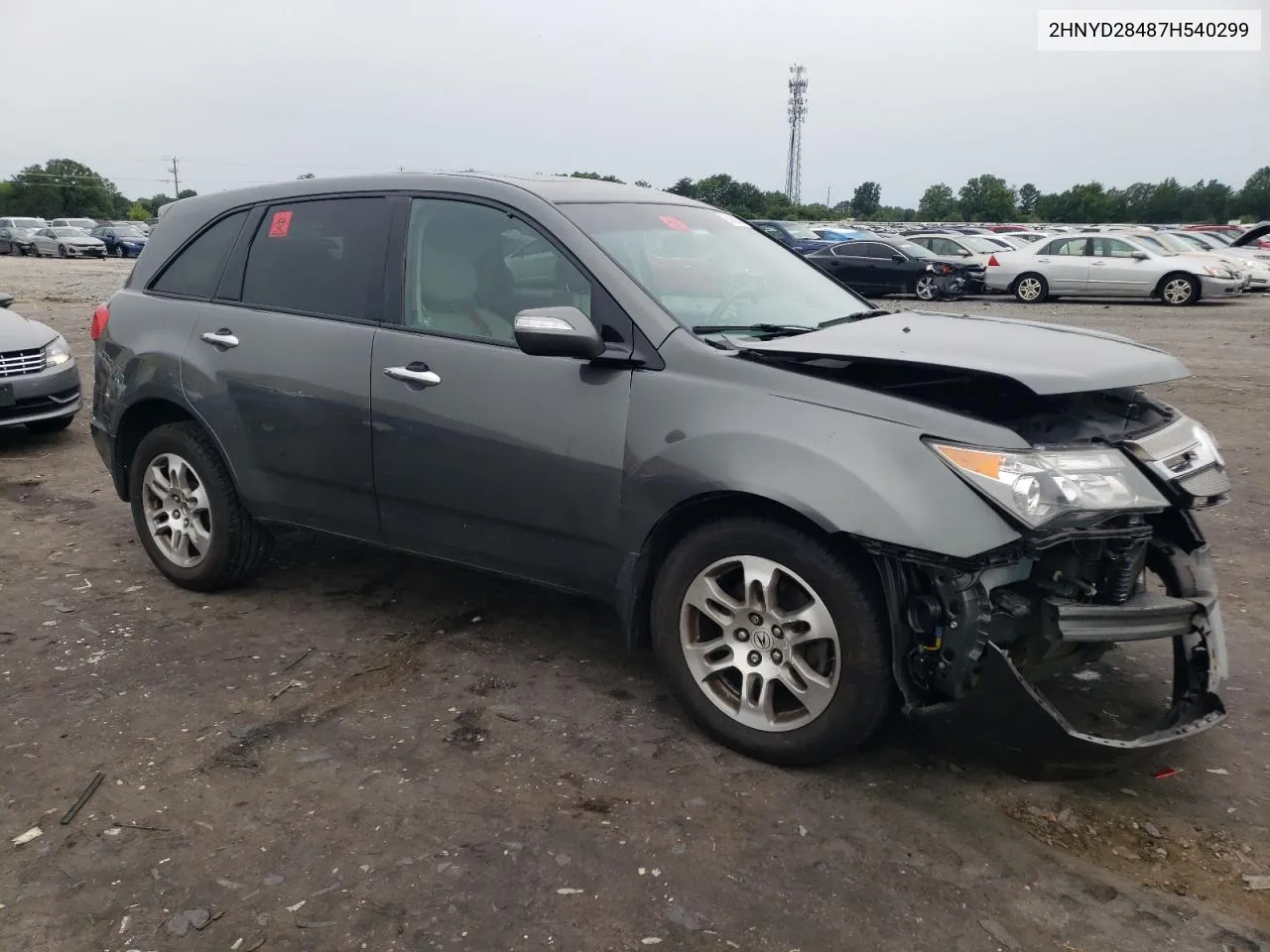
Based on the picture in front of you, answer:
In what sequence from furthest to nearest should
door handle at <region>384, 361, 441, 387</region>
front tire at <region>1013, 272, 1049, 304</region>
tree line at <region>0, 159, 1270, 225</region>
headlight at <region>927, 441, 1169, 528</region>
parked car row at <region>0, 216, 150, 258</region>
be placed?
tree line at <region>0, 159, 1270, 225</region>
parked car row at <region>0, 216, 150, 258</region>
front tire at <region>1013, 272, 1049, 304</region>
door handle at <region>384, 361, 441, 387</region>
headlight at <region>927, 441, 1169, 528</region>

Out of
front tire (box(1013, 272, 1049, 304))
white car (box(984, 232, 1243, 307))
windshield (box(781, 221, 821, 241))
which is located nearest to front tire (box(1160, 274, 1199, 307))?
white car (box(984, 232, 1243, 307))

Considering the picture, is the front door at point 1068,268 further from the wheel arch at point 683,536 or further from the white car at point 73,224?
Answer: the white car at point 73,224

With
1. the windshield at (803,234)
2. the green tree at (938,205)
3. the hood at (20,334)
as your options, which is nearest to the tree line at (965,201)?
the green tree at (938,205)

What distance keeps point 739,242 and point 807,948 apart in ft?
9.11

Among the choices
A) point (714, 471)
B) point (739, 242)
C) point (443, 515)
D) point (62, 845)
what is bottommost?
point (62, 845)

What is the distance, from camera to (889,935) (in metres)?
2.52

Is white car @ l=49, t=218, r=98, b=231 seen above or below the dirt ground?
above

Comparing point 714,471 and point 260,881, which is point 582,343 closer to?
point 714,471

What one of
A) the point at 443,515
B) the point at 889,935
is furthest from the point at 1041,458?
the point at 443,515

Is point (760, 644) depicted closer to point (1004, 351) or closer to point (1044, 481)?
point (1044, 481)

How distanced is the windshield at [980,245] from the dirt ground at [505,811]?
67.2 ft

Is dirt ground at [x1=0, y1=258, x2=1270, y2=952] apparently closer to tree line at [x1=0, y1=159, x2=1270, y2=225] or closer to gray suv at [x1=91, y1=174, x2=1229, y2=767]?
gray suv at [x1=91, y1=174, x2=1229, y2=767]

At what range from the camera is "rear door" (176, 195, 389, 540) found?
4078mm

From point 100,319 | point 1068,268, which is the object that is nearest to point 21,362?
point 100,319
